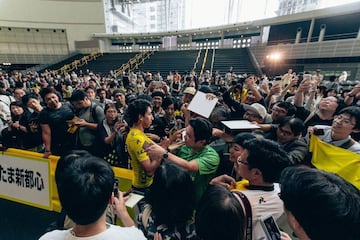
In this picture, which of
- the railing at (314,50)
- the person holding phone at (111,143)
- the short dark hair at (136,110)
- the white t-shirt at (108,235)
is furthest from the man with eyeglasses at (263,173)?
the railing at (314,50)

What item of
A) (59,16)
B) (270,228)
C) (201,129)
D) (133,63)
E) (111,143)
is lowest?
(111,143)

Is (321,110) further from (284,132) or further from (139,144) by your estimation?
(139,144)

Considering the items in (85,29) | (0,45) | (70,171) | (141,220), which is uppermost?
(85,29)

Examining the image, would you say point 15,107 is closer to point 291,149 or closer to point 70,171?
point 70,171

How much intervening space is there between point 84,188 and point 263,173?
2.86 feet

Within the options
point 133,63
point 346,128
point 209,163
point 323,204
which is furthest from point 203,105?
point 133,63

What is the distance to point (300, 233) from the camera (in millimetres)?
708

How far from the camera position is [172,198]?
92cm

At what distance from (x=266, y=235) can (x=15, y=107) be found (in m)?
3.34

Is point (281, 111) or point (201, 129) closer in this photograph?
point (201, 129)

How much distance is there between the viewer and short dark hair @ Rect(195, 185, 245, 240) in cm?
80

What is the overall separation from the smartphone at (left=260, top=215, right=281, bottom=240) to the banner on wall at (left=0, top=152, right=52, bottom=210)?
1.74 meters

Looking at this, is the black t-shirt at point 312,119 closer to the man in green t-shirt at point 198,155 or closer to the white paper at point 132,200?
the man in green t-shirt at point 198,155

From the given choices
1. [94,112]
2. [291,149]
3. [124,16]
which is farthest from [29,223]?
[124,16]
